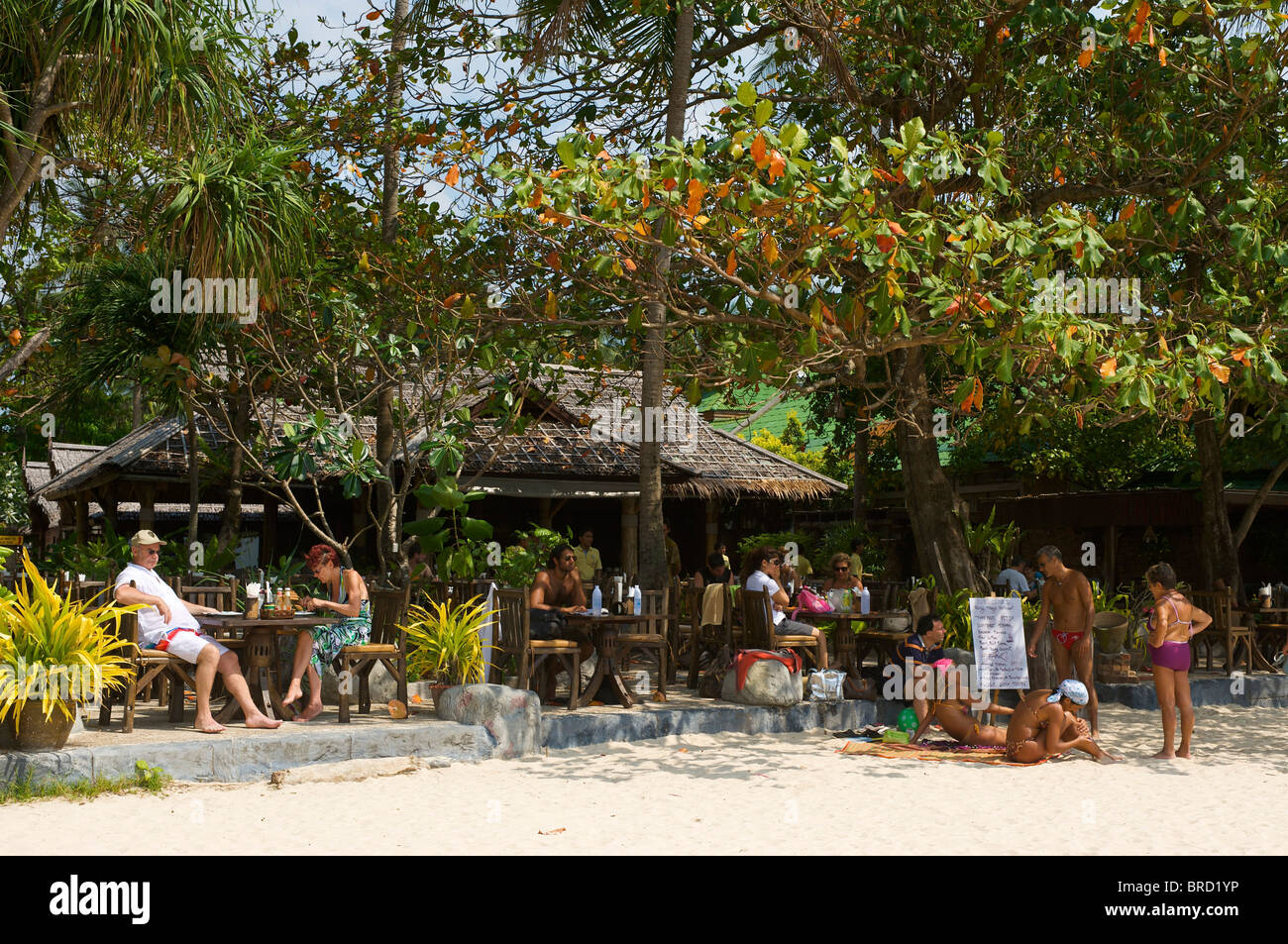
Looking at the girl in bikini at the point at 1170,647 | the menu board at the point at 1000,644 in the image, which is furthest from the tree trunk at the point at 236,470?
the girl in bikini at the point at 1170,647

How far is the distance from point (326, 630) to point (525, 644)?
129 centimetres

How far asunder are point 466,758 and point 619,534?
12825 millimetres

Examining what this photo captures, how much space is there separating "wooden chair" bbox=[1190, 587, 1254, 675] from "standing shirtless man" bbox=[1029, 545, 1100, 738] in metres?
3.43

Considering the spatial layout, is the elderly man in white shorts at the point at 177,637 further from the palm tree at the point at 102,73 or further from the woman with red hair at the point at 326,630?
the palm tree at the point at 102,73

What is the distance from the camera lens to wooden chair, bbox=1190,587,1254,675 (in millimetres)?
11773

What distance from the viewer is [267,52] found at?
1283 centimetres

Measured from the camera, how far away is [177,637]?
7.19 metres

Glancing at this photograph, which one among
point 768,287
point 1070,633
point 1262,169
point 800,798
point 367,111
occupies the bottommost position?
point 800,798

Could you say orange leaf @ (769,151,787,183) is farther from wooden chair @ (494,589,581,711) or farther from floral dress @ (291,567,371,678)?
floral dress @ (291,567,371,678)

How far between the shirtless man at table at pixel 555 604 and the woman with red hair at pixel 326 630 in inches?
47.2
